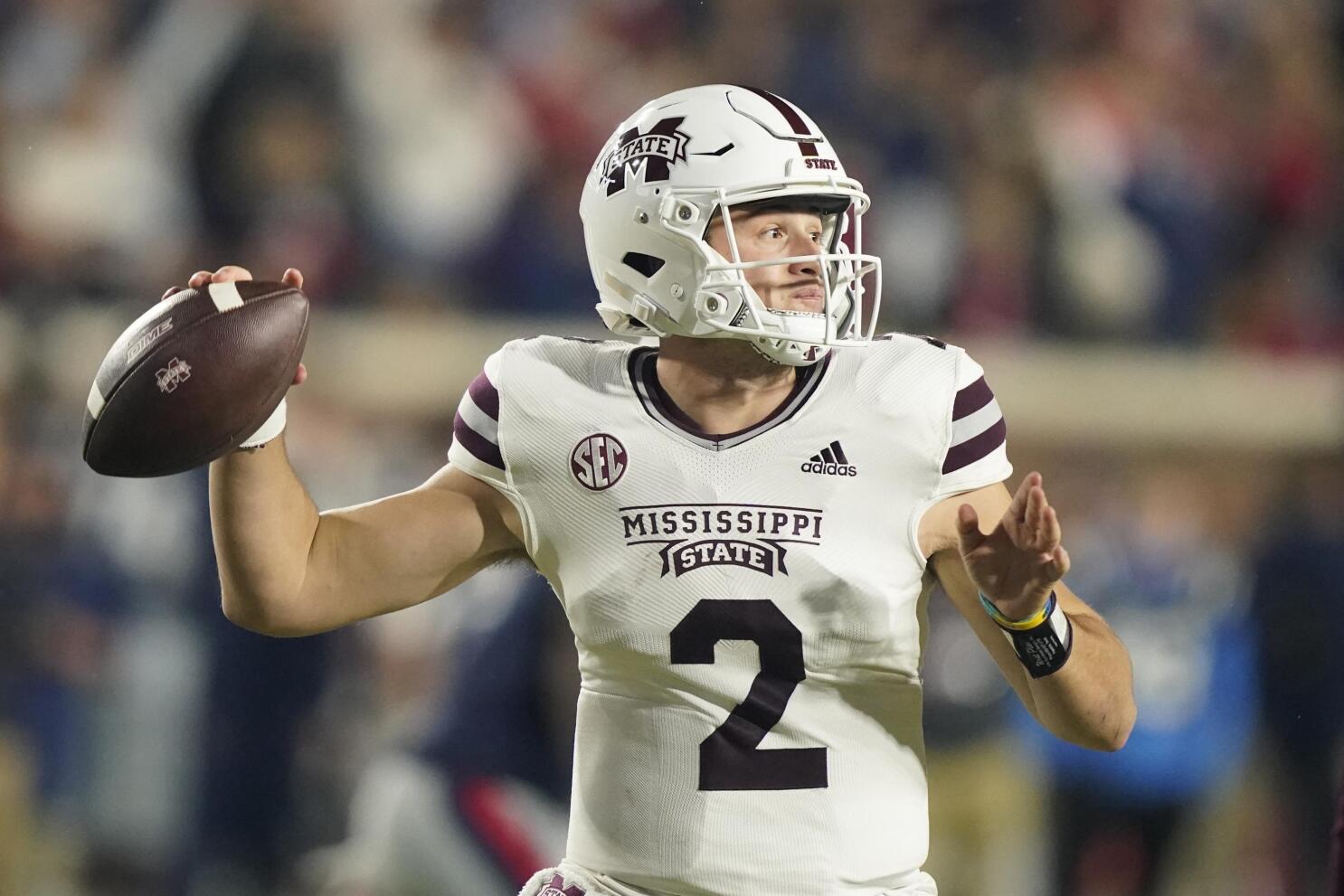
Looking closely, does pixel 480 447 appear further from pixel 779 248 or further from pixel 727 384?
pixel 779 248

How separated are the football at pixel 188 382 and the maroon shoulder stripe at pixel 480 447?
0.79 feet

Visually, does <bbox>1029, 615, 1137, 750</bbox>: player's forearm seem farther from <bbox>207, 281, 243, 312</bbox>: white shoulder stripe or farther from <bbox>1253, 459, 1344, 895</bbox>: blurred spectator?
<bbox>1253, 459, 1344, 895</bbox>: blurred spectator

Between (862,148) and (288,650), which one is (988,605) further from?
(862,148)

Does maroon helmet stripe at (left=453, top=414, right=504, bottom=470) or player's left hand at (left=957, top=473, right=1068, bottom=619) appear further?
maroon helmet stripe at (left=453, top=414, right=504, bottom=470)

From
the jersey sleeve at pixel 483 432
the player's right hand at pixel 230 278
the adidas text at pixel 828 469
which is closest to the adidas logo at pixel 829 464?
the adidas text at pixel 828 469

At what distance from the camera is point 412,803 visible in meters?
3.31

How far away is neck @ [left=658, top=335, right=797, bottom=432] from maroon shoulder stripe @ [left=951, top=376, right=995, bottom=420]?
19cm

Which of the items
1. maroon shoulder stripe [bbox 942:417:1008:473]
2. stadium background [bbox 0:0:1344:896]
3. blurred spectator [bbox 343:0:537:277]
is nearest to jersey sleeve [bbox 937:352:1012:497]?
maroon shoulder stripe [bbox 942:417:1008:473]

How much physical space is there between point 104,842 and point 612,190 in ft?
8.69

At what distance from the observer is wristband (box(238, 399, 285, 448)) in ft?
6.19

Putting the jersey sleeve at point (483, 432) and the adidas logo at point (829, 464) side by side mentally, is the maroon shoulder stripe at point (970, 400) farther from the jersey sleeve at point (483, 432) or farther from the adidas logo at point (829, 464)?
the jersey sleeve at point (483, 432)

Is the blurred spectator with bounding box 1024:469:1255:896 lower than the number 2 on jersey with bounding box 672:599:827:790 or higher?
lower

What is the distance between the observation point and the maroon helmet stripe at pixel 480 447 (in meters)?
2.02

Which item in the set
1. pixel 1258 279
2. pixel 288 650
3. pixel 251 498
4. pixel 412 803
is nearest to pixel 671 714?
pixel 251 498
